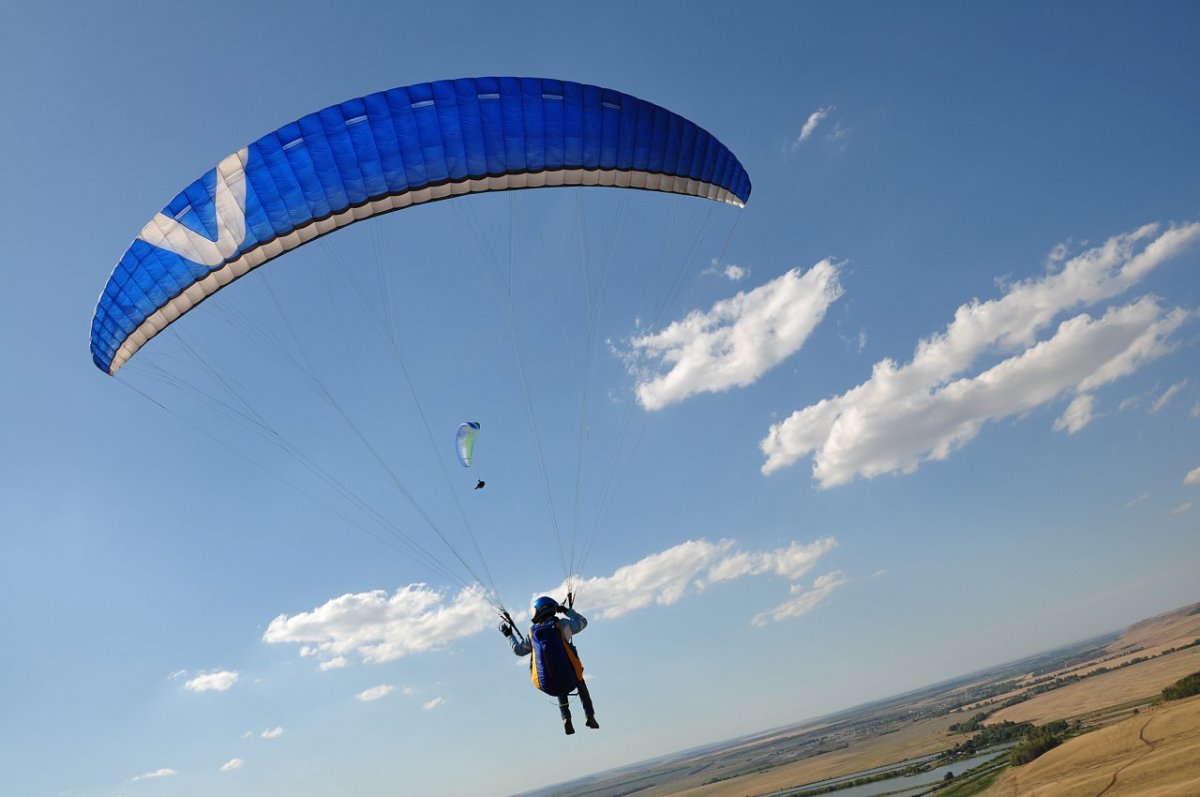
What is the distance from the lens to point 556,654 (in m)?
11.6

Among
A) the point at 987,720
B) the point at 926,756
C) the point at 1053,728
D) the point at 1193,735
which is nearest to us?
the point at 1193,735

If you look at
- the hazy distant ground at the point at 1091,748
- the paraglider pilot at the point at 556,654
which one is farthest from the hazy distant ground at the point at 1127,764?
the paraglider pilot at the point at 556,654

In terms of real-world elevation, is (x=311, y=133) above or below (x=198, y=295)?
above

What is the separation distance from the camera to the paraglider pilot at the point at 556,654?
1165 cm

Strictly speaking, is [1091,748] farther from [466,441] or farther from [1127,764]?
[466,441]

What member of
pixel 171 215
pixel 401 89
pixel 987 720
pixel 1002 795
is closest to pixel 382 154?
pixel 401 89

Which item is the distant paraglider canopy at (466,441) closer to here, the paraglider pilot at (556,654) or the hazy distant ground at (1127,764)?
the paraglider pilot at (556,654)

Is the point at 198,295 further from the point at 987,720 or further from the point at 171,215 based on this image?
the point at 987,720

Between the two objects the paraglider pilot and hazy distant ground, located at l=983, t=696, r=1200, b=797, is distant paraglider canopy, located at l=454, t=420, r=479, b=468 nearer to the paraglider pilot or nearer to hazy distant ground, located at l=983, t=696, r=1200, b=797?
the paraglider pilot

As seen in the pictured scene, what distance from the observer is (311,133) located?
1198 centimetres

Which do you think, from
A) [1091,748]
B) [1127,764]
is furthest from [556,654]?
[1091,748]

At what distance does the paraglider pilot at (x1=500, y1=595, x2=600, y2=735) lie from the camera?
459 inches

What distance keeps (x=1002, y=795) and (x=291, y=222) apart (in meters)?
55.7

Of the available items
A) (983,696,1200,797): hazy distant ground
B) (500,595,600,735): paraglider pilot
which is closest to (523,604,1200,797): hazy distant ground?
(983,696,1200,797): hazy distant ground
